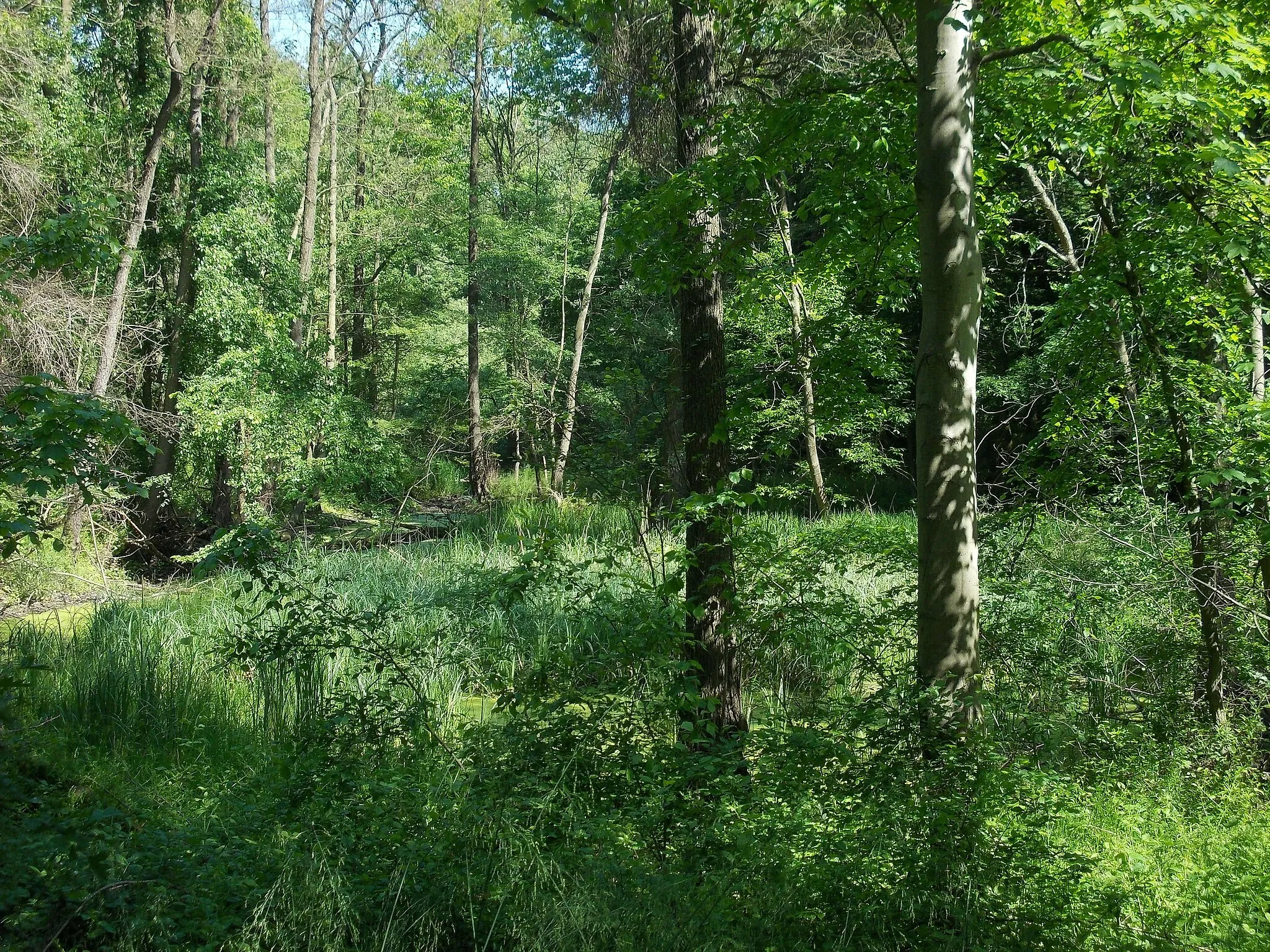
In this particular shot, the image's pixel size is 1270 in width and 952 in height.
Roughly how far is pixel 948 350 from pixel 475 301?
734 inches

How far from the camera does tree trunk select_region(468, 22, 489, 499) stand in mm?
21281

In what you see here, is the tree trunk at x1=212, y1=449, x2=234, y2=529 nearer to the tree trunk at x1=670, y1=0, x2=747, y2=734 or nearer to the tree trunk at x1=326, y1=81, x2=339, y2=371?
the tree trunk at x1=326, y1=81, x2=339, y2=371

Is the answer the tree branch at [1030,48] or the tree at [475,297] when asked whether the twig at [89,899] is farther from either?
the tree at [475,297]

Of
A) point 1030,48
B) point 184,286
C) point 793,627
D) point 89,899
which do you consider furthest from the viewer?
point 184,286

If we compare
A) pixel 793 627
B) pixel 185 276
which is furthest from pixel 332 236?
pixel 793 627

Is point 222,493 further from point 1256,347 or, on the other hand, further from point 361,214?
point 1256,347

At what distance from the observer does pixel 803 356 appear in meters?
6.34

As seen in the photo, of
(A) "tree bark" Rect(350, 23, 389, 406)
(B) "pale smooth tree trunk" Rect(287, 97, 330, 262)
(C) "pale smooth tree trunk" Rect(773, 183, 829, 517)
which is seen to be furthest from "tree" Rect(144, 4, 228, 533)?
(C) "pale smooth tree trunk" Rect(773, 183, 829, 517)

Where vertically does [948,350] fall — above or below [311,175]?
below

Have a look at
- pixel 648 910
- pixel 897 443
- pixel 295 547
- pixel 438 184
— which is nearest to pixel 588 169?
pixel 438 184

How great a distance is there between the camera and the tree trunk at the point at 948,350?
4.00 m

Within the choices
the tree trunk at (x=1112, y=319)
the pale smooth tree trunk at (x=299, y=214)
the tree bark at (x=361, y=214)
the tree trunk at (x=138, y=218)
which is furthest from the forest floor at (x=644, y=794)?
the tree bark at (x=361, y=214)

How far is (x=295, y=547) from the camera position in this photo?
10406 millimetres

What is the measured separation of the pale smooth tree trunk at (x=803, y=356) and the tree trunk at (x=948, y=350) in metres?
1.73
